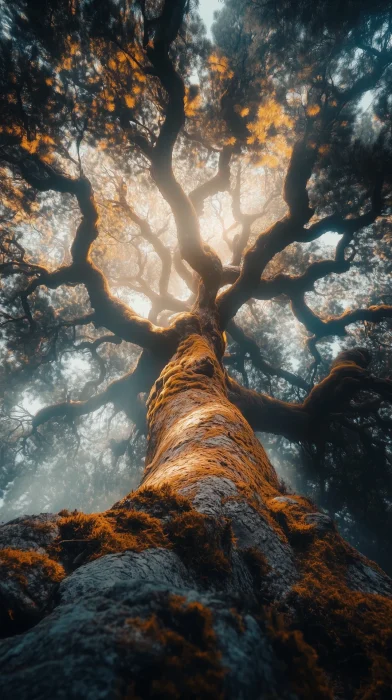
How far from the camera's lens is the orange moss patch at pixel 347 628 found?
4.01ft

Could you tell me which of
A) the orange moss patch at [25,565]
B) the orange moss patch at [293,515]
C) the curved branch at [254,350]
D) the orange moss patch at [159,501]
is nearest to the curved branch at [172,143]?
the curved branch at [254,350]

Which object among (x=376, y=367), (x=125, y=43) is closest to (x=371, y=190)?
(x=125, y=43)

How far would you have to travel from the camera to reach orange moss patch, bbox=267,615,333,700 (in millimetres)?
916

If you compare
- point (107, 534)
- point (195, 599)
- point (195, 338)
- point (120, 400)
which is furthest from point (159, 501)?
point (120, 400)

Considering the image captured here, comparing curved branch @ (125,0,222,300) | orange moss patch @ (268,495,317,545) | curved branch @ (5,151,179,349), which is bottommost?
orange moss patch @ (268,495,317,545)

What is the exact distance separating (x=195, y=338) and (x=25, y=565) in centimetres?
546

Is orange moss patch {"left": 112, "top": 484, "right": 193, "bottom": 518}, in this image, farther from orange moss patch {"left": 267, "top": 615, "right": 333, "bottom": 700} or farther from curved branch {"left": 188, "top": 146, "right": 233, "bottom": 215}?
curved branch {"left": 188, "top": 146, "right": 233, "bottom": 215}

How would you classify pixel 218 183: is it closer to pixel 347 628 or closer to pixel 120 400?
pixel 120 400

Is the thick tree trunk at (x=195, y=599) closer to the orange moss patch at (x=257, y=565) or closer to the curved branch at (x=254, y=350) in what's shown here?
the orange moss patch at (x=257, y=565)

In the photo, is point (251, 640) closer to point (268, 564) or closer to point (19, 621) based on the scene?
point (19, 621)

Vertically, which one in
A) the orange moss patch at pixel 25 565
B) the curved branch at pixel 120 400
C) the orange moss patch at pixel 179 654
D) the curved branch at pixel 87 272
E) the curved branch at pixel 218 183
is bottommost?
the orange moss patch at pixel 179 654

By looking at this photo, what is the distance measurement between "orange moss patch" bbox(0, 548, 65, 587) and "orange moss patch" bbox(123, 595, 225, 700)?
643 mm

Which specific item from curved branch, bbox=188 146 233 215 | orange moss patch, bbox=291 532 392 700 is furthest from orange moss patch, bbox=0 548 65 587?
curved branch, bbox=188 146 233 215

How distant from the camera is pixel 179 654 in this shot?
2.97ft
